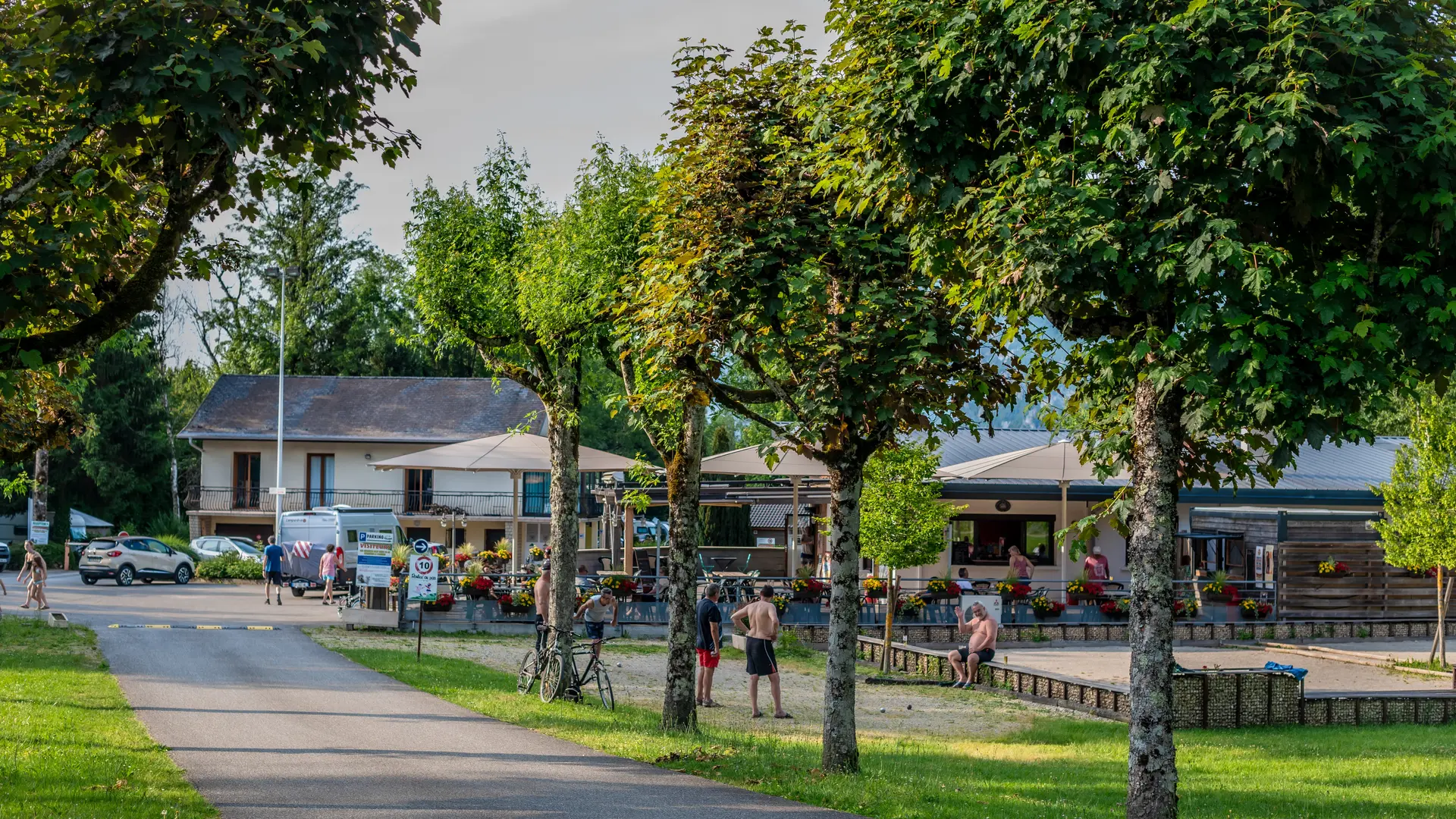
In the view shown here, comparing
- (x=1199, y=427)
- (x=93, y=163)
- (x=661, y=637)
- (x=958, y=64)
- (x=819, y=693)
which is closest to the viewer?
(x=1199, y=427)

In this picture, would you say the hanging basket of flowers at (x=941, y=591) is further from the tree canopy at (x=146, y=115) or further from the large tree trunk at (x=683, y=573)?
the tree canopy at (x=146, y=115)

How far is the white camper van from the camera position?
3450 cm

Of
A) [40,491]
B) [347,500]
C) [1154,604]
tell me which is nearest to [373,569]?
[1154,604]

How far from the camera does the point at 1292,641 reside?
26016mm

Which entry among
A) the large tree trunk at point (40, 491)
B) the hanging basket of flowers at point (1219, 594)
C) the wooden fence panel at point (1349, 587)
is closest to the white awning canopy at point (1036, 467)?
the hanging basket of flowers at point (1219, 594)

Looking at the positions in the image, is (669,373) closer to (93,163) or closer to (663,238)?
(663,238)

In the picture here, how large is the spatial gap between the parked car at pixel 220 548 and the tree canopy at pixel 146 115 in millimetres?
36398

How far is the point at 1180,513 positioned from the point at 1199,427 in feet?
83.4

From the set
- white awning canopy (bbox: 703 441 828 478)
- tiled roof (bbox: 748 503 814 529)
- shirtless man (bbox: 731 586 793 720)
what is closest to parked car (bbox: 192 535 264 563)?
tiled roof (bbox: 748 503 814 529)

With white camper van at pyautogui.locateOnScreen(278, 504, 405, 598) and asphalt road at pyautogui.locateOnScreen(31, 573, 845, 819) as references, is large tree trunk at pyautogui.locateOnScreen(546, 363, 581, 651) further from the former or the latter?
white camper van at pyautogui.locateOnScreen(278, 504, 405, 598)

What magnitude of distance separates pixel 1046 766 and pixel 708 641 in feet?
18.5

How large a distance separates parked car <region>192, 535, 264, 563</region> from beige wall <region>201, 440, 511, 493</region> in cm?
555

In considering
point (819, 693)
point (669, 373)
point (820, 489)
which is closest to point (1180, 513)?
point (820, 489)

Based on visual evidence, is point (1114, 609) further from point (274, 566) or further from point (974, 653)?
point (274, 566)
